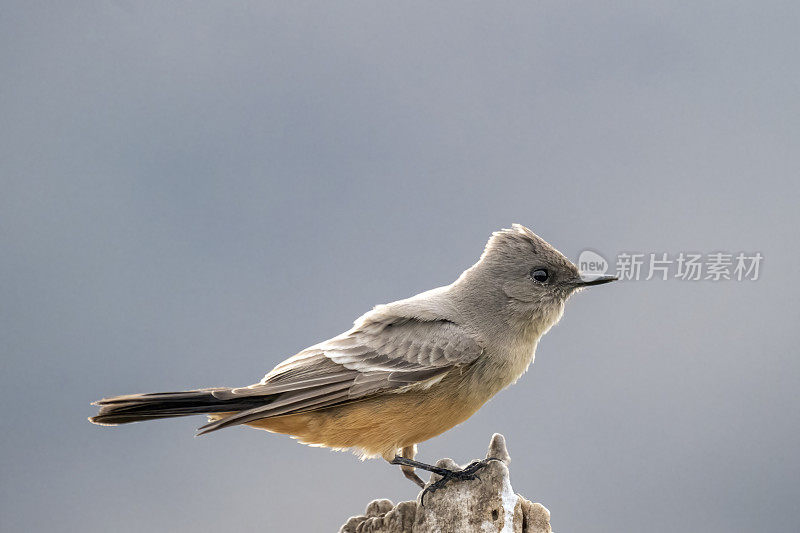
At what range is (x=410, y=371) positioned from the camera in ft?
13.5

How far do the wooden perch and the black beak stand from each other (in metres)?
0.98

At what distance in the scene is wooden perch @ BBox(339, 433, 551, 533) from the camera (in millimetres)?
3982

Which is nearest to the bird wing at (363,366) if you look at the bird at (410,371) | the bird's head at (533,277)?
the bird at (410,371)

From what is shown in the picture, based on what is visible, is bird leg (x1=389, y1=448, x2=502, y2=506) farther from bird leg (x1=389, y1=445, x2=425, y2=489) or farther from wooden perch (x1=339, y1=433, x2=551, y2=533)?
bird leg (x1=389, y1=445, x2=425, y2=489)

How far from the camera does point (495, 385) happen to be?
427 centimetres

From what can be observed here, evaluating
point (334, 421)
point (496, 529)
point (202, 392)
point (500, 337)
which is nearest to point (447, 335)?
point (500, 337)

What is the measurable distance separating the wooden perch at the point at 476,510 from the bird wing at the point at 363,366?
1.75 ft

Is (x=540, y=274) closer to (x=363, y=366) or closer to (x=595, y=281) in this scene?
(x=595, y=281)

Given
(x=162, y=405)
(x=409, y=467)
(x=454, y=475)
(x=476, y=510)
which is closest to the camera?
(x=162, y=405)

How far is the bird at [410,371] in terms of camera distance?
13.0ft

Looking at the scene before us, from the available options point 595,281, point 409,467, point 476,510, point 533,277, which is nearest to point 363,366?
point 409,467

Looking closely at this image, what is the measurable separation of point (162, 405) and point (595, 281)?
7.98ft

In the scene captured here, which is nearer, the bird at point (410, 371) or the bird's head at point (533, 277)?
the bird at point (410, 371)

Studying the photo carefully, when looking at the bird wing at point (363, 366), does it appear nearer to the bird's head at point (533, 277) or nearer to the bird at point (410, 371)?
the bird at point (410, 371)
